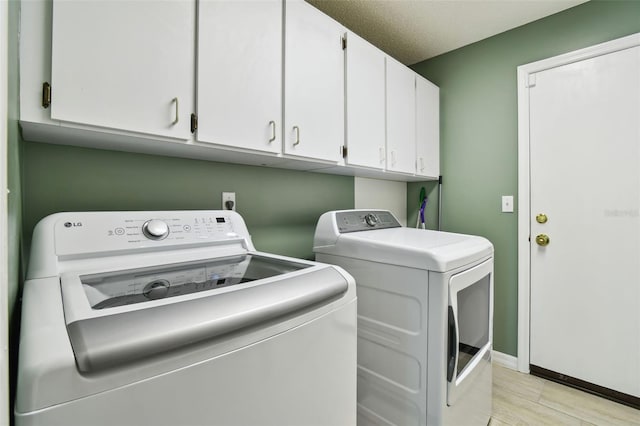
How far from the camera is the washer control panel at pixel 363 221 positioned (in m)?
1.71

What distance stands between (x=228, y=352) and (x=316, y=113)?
122cm

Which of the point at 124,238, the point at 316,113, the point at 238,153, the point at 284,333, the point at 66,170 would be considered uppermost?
the point at 316,113

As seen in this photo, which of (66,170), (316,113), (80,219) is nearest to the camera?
(80,219)

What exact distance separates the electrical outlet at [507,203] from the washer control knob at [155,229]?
7.58 ft

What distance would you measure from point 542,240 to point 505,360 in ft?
3.14

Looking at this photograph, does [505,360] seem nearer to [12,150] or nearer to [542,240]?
[542,240]

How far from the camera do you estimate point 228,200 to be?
1561 mm

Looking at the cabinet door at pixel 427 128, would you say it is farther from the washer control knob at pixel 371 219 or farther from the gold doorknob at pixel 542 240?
the gold doorknob at pixel 542 240

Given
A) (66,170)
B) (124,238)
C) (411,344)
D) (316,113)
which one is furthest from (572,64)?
(66,170)

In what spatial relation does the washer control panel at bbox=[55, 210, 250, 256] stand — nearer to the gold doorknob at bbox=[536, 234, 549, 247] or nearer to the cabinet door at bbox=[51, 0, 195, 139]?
the cabinet door at bbox=[51, 0, 195, 139]

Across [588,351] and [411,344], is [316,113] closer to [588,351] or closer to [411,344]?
[411,344]

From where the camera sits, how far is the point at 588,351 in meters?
1.91

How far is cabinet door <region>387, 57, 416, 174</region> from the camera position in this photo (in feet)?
6.54

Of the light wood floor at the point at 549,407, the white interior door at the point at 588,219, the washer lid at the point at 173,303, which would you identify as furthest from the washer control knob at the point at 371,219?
the light wood floor at the point at 549,407
